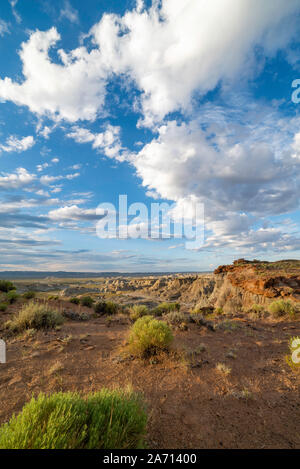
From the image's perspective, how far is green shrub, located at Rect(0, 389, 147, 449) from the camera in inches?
71.8

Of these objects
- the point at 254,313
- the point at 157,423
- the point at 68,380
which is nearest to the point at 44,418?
the point at 157,423

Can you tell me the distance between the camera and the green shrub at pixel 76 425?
182cm

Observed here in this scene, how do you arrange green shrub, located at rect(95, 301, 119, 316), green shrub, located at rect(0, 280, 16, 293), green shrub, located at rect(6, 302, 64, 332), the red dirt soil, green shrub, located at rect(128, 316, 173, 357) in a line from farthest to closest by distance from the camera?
green shrub, located at rect(0, 280, 16, 293)
green shrub, located at rect(95, 301, 119, 316)
green shrub, located at rect(6, 302, 64, 332)
green shrub, located at rect(128, 316, 173, 357)
the red dirt soil

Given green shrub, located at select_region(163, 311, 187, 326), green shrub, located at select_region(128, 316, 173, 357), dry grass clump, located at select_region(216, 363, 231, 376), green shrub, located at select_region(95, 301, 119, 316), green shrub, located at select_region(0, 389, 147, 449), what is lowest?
green shrub, located at select_region(95, 301, 119, 316)

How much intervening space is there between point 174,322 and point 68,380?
20.0ft

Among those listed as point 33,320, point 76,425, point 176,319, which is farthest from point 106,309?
point 76,425

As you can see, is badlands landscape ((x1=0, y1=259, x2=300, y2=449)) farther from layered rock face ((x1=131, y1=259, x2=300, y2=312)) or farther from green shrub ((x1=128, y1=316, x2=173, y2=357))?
layered rock face ((x1=131, y1=259, x2=300, y2=312))

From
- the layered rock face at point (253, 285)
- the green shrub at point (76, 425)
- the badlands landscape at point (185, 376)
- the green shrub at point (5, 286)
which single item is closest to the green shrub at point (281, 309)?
the badlands landscape at point (185, 376)

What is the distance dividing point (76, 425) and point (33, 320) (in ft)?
24.5

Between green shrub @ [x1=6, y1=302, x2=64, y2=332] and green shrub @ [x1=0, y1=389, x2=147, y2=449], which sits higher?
green shrub @ [x1=0, y1=389, x2=147, y2=449]

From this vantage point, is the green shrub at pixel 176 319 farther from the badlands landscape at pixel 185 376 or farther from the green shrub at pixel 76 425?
the green shrub at pixel 76 425

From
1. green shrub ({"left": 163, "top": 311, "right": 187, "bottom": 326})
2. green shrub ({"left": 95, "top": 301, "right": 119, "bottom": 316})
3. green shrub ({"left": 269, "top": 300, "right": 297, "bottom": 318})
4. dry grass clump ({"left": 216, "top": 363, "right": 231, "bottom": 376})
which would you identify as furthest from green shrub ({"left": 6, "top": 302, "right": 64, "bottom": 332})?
green shrub ({"left": 269, "top": 300, "right": 297, "bottom": 318})

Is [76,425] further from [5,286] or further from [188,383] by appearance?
[5,286]

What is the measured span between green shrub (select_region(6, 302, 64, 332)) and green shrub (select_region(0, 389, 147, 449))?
6789 mm
